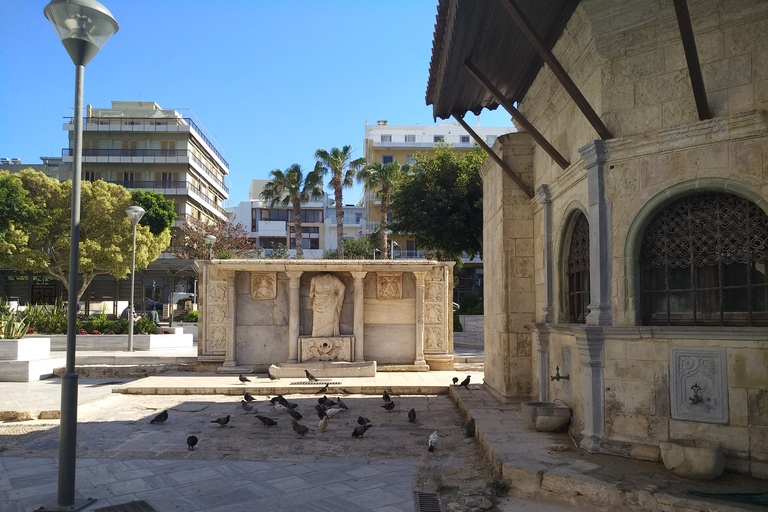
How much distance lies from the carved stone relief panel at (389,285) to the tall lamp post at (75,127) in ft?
31.5

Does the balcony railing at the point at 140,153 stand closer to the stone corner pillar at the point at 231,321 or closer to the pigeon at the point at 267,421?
the stone corner pillar at the point at 231,321

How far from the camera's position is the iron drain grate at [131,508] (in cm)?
559

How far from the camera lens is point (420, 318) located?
14.8 m

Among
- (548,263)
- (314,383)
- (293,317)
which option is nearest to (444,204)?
(293,317)

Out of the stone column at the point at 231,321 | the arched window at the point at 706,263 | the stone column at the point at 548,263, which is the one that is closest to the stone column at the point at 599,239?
the arched window at the point at 706,263

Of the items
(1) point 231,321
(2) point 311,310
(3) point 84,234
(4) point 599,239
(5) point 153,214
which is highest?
(5) point 153,214

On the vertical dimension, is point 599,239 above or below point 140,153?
below

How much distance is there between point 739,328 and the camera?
5586mm

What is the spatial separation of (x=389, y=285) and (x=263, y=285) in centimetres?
332

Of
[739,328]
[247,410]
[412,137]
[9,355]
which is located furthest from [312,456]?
[412,137]

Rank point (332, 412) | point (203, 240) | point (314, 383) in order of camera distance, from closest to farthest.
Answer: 1. point (332, 412)
2. point (314, 383)
3. point (203, 240)

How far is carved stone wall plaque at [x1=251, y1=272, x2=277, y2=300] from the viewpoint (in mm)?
14852

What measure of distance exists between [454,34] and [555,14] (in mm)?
1529

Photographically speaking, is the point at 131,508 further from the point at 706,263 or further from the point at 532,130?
the point at 532,130
